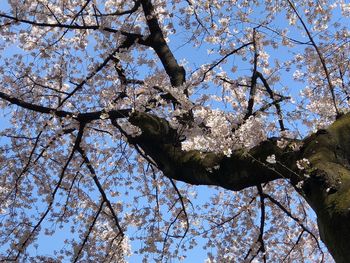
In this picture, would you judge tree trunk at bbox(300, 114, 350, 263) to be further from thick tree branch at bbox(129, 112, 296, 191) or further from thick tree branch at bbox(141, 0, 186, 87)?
thick tree branch at bbox(141, 0, 186, 87)

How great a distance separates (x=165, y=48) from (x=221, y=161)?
2864 mm

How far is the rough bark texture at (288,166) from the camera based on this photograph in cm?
269

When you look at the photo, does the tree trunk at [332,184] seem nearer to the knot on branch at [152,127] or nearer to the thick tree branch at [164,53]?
the knot on branch at [152,127]

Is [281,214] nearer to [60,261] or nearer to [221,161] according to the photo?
[60,261]

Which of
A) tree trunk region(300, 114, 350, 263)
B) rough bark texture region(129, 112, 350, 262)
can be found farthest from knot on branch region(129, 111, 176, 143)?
tree trunk region(300, 114, 350, 263)

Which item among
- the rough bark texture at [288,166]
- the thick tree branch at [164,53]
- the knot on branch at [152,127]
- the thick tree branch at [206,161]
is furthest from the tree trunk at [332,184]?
the thick tree branch at [164,53]

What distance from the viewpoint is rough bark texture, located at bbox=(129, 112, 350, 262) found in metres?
2.69

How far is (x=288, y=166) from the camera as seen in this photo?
3.52 m

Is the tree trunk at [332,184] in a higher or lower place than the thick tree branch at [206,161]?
lower

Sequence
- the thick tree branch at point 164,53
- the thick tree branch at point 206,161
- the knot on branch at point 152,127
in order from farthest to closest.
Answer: the thick tree branch at point 164,53 < the knot on branch at point 152,127 < the thick tree branch at point 206,161

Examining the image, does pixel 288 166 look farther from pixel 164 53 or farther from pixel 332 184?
pixel 164 53

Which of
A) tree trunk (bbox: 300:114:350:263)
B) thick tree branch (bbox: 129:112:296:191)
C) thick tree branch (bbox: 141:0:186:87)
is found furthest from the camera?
thick tree branch (bbox: 141:0:186:87)

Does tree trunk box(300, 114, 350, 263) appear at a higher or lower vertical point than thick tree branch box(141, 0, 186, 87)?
lower

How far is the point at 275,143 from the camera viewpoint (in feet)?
12.3
